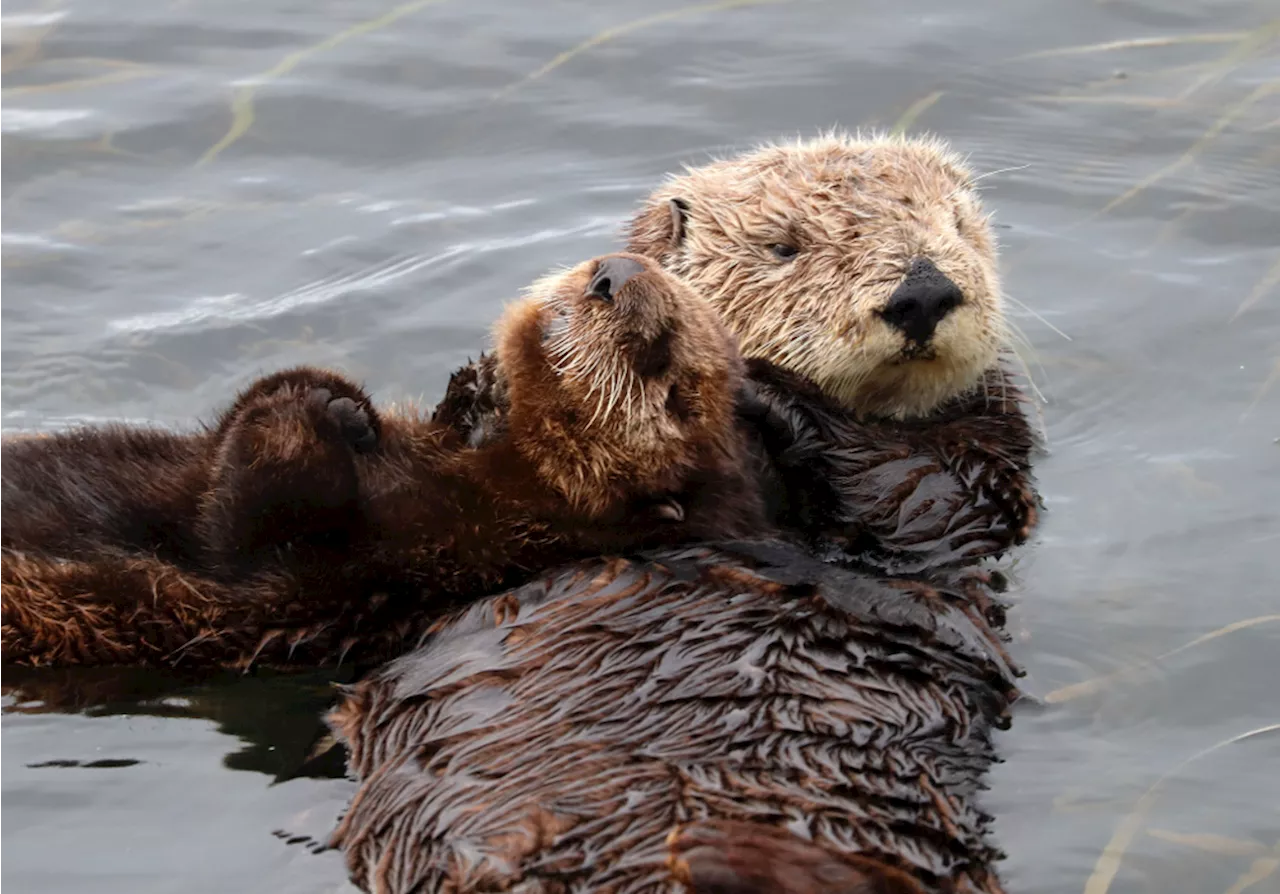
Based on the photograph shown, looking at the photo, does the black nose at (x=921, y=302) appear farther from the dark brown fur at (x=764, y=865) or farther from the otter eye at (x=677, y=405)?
the dark brown fur at (x=764, y=865)

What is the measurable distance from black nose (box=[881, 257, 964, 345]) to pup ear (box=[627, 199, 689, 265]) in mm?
892

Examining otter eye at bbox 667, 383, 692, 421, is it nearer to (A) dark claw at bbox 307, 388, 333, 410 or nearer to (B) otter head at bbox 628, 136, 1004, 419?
(B) otter head at bbox 628, 136, 1004, 419

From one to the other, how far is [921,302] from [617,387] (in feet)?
2.88

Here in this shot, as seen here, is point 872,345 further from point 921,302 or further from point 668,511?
point 668,511

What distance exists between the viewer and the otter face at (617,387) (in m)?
3.74

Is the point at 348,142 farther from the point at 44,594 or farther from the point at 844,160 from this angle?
the point at 44,594

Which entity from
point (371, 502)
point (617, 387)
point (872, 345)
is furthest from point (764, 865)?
point (872, 345)

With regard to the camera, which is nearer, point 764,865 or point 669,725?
point 764,865

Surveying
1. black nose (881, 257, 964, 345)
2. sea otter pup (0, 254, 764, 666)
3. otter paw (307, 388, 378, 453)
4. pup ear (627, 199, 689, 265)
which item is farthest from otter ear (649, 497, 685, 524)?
pup ear (627, 199, 689, 265)

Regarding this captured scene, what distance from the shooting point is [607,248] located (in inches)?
262

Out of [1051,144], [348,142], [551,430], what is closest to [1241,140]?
[1051,144]

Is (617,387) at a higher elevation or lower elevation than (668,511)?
higher

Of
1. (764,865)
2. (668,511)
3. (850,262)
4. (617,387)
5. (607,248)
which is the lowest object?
(764,865)

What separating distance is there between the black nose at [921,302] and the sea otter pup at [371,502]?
503 millimetres
